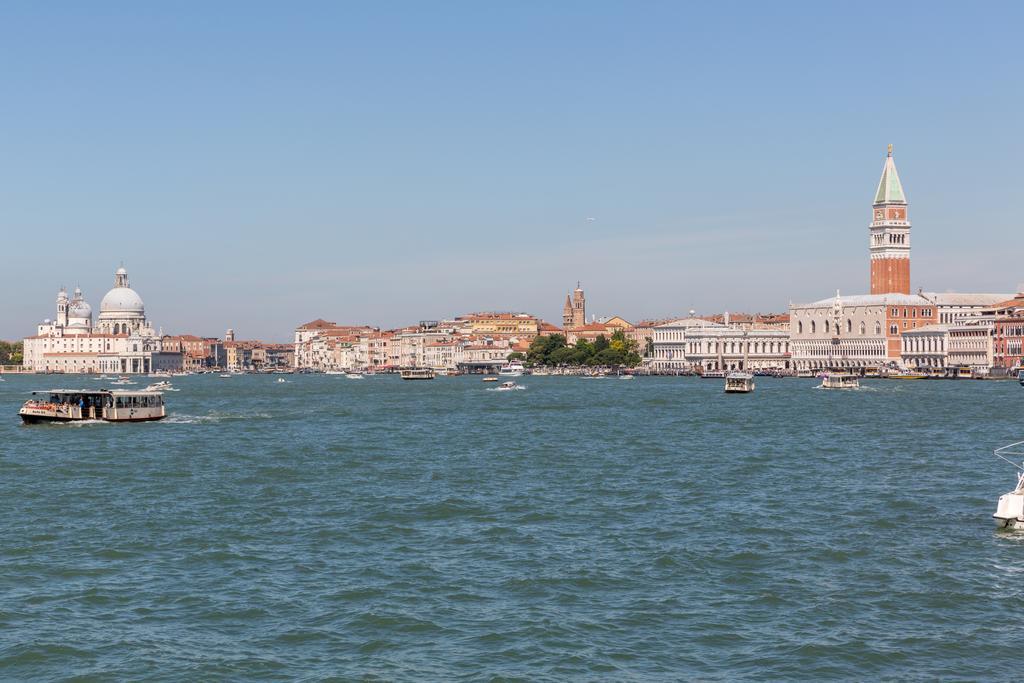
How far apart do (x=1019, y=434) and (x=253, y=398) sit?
42.6 m

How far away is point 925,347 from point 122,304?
11041cm

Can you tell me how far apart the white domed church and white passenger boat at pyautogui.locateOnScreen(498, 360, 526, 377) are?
52337 millimetres

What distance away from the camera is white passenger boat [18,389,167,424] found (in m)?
41.9

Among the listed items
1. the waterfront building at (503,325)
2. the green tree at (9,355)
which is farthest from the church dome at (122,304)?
the waterfront building at (503,325)

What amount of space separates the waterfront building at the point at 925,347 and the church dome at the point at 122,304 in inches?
4180

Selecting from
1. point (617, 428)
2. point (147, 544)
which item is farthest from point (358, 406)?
point (147, 544)

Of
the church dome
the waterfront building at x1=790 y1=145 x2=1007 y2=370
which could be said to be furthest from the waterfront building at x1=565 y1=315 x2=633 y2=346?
the church dome

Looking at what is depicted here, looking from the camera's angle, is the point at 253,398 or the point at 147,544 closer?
the point at 147,544

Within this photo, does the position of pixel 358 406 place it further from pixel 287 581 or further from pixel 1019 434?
pixel 287 581

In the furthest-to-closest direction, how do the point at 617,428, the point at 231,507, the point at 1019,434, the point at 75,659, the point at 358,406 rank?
the point at 358,406 → the point at 617,428 → the point at 1019,434 → the point at 231,507 → the point at 75,659

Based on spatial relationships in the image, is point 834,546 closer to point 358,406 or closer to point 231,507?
point 231,507

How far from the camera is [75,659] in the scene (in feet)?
39.0

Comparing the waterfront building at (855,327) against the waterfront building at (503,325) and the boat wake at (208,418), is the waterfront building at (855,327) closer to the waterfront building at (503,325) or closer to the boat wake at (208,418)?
the waterfront building at (503,325)

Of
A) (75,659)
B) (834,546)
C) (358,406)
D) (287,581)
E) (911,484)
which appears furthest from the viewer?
(358,406)
